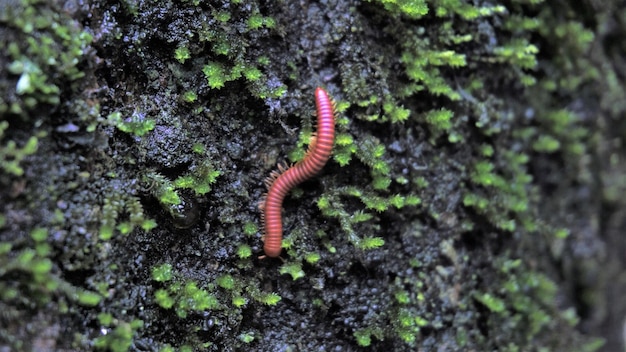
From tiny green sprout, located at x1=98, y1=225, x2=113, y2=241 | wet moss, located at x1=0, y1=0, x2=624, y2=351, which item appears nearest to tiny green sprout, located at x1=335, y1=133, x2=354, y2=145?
wet moss, located at x1=0, y1=0, x2=624, y2=351

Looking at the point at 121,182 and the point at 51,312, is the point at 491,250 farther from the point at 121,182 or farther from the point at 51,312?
the point at 51,312

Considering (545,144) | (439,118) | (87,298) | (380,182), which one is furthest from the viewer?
(545,144)

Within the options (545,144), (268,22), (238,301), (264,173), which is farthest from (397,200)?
(545,144)

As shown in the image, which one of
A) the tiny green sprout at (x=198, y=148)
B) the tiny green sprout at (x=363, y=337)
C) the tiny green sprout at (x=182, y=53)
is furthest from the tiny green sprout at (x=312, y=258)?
the tiny green sprout at (x=182, y=53)

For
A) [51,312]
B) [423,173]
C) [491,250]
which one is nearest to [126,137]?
[51,312]

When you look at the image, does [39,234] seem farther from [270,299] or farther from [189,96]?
[270,299]

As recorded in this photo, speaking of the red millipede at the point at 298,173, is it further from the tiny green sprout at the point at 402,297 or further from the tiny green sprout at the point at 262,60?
the tiny green sprout at the point at 402,297
